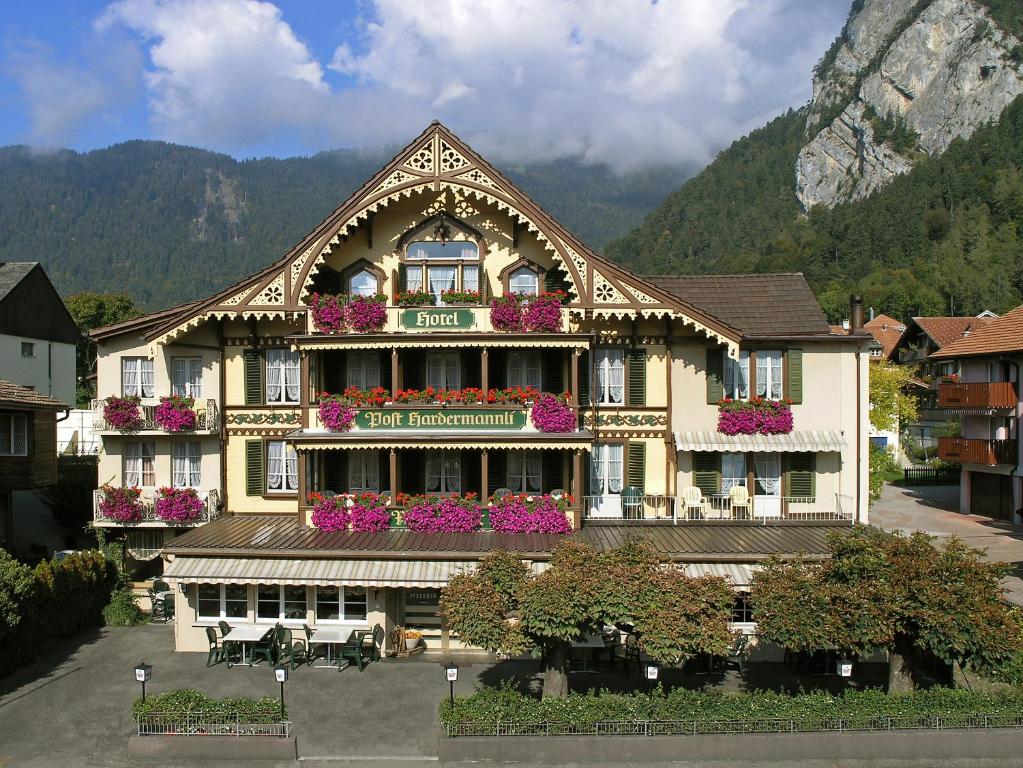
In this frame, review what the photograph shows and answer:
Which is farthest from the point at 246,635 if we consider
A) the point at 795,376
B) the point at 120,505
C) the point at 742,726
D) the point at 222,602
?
the point at 795,376

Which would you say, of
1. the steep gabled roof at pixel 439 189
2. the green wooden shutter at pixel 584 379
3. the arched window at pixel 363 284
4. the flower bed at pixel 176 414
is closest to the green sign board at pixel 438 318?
the arched window at pixel 363 284

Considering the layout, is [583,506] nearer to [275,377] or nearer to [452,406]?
[452,406]

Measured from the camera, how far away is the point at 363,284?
83.5 feet

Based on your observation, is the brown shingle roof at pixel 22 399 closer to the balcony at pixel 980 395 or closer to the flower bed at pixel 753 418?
the flower bed at pixel 753 418

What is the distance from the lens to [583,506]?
25203 millimetres

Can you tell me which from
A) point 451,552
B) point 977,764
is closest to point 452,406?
point 451,552

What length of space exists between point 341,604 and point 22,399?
572 inches

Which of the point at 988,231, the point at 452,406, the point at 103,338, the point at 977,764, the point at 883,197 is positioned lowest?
the point at 977,764

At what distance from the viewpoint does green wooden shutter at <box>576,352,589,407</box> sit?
83.2 feet

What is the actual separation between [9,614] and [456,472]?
12.1 m

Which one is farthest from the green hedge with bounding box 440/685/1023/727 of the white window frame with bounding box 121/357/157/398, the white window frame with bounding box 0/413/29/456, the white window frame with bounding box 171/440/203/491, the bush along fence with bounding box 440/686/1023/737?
the white window frame with bounding box 0/413/29/456

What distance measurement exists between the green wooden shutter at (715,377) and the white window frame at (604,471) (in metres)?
3.24

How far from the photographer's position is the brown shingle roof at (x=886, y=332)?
7874cm

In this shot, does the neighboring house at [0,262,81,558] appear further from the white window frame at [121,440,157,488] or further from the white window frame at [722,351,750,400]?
the white window frame at [722,351,750,400]
